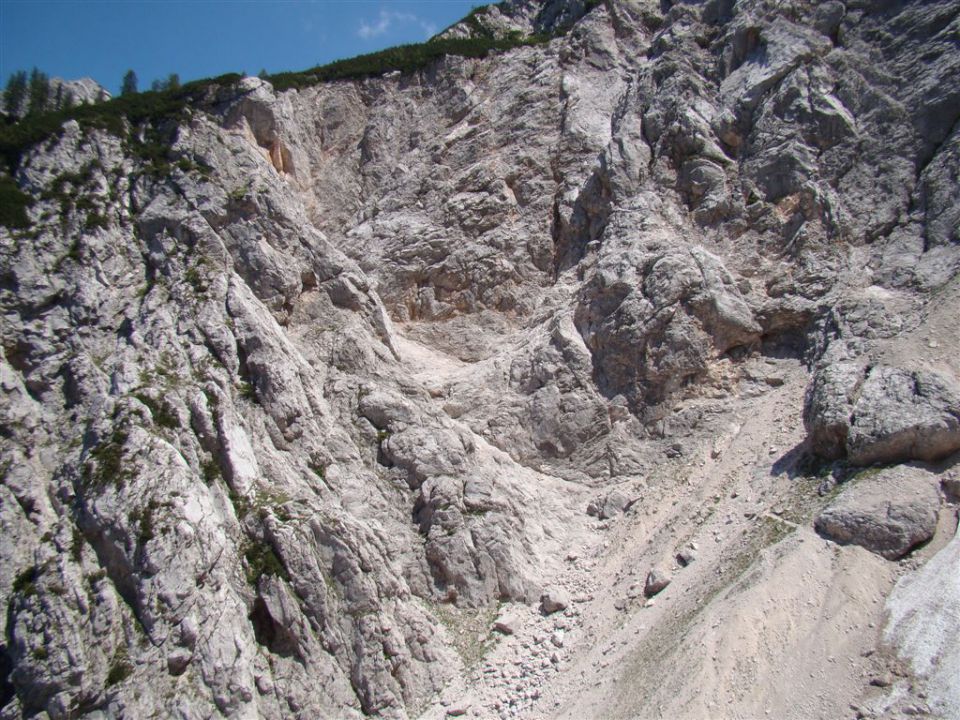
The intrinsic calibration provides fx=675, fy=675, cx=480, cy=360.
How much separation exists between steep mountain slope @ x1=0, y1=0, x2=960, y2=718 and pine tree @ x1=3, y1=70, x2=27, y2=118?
9.79 metres

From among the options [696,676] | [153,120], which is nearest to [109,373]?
[153,120]

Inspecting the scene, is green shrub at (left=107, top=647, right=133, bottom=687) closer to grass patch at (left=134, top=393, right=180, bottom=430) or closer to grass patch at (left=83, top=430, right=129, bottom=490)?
grass patch at (left=83, top=430, right=129, bottom=490)

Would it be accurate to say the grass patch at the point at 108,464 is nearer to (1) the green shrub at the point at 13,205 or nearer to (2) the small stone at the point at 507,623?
(2) the small stone at the point at 507,623

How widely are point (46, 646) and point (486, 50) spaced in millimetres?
34839

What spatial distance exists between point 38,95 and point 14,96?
3.56 ft

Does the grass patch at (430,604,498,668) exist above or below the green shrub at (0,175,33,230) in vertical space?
below

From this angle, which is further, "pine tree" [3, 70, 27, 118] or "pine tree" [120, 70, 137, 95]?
"pine tree" [120, 70, 137, 95]

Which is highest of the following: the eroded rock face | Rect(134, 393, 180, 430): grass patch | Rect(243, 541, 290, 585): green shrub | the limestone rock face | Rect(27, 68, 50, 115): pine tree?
Rect(27, 68, 50, 115): pine tree

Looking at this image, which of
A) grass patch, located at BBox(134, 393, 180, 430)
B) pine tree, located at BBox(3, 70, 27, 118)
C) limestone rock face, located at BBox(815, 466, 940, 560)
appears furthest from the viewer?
pine tree, located at BBox(3, 70, 27, 118)

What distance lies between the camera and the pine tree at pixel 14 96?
33250 mm

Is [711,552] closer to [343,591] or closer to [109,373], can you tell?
[343,591]

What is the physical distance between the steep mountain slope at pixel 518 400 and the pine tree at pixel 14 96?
9.79 metres

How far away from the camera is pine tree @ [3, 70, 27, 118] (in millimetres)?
33250

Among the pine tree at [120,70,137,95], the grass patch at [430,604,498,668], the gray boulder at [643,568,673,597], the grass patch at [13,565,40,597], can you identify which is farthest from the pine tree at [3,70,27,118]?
the gray boulder at [643,568,673,597]
